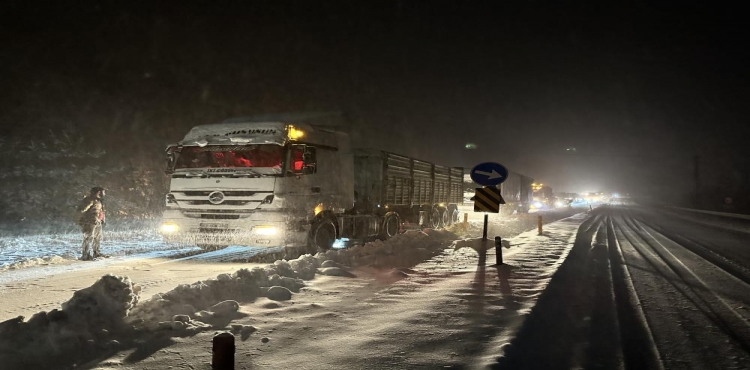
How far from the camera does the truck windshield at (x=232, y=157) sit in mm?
10648

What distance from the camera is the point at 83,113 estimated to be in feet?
74.3

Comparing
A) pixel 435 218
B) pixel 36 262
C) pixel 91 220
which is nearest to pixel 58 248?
pixel 91 220

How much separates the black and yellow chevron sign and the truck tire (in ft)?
14.8

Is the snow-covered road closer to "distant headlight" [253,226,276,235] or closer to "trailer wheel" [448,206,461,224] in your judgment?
"distant headlight" [253,226,276,235]

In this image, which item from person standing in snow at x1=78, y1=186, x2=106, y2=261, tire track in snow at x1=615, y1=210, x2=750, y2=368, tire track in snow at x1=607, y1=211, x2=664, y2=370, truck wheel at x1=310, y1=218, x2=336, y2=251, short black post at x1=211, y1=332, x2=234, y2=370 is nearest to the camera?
short black post at x1=211, y1=332, x2=234, y2=370

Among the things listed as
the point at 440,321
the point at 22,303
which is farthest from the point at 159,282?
the point at 440,321

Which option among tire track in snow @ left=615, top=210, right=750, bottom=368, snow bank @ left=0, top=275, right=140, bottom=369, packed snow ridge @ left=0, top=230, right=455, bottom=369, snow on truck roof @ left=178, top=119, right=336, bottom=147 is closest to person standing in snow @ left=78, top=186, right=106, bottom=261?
snow on truck roof @ left=178, top=119, right=336, bottom=147

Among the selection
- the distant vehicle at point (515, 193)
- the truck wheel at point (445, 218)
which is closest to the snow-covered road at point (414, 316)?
the truck wheel at point (445, 218)

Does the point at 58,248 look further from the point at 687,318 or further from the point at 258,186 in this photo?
the point at 687,318

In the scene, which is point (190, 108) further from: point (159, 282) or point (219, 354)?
point (219, 354)

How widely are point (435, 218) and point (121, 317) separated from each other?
1548cm

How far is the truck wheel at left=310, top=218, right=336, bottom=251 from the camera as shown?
1147 cm

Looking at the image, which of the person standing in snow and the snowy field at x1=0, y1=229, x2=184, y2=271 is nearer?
the snowy field at x1=0, y1=229, x2=184, y2=271

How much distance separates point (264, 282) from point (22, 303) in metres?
3.11
